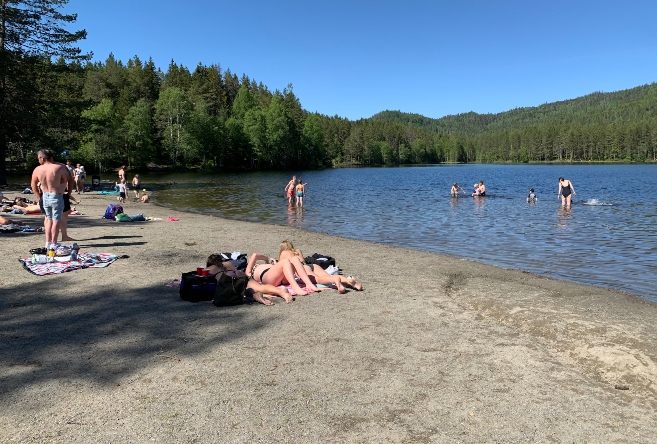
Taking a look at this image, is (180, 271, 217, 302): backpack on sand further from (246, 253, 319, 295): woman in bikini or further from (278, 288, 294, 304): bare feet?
(278, 288, 294, 304): bare feet

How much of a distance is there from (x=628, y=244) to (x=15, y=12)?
3733 centimetres

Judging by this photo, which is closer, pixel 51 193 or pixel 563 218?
pixel 51 193

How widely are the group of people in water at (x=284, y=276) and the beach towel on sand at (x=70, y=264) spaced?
10.5 feet

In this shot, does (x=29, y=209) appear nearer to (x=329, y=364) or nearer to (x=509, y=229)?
(x=329, y=364)

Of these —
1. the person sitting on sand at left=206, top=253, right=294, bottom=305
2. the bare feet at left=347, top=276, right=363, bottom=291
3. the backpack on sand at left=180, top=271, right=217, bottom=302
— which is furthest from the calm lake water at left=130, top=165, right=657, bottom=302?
the backpack on sand at left=180, top=271, right=217, bottom=302

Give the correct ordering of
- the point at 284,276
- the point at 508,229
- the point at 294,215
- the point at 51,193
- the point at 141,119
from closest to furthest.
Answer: the point at 284,276
the point at 51,193
the point at 508,229
the point at 294,215
the point at 141,119

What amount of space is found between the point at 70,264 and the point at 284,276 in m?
4.96

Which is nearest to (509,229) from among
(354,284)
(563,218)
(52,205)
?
(563,218)

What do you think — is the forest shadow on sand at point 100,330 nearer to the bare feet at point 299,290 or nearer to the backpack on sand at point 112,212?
the bare feet at point 299,290

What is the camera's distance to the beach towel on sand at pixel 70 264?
9.70 meters

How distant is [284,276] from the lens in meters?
8.97

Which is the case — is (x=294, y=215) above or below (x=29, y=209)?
below

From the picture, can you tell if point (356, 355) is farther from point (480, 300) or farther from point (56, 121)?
point (56, 121)

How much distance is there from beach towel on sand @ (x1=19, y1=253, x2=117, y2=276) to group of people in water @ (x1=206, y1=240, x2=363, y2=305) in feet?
10.5
